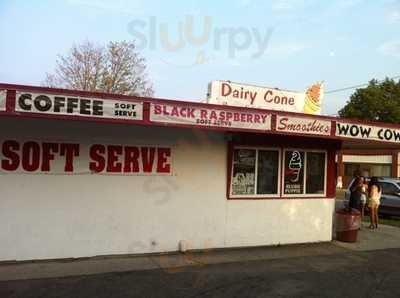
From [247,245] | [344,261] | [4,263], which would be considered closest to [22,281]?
[4,263]

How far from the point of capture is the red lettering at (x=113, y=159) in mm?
9922

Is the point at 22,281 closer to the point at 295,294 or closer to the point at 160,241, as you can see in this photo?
the point at 160,241

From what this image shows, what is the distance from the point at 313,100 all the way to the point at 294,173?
2.00 meters

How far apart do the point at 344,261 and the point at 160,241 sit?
3653mm

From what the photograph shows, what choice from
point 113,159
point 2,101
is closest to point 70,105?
point 2,101

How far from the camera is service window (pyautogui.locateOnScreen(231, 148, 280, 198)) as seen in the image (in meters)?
11.3

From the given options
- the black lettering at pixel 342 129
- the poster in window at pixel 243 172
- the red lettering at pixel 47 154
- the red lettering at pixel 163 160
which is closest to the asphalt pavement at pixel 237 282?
the poster in window at pixel 243 172

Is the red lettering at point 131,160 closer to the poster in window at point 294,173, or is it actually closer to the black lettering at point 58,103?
the black lettering at point 58,103

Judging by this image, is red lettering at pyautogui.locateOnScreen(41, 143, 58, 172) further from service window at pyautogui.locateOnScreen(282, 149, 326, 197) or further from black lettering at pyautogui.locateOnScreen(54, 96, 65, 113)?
service window at pyautogui.locateOnScreen(282, 149, 326, 197)

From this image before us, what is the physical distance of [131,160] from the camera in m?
10.1

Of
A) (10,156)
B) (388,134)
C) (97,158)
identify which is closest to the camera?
(10,156)

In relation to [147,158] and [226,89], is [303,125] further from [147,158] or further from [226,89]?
[147,158]

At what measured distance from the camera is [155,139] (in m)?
10.3

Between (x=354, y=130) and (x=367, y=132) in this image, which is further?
(x=367, y=132)
